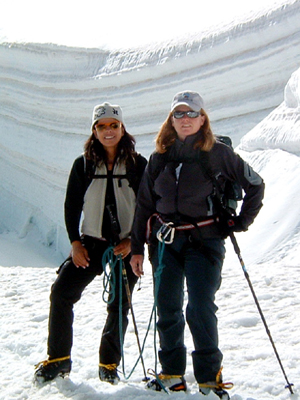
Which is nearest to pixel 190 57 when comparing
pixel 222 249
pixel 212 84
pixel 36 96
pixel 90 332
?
pixel 212 84

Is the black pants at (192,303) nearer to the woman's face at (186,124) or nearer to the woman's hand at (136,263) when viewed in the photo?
the woman's hand at (136,263)

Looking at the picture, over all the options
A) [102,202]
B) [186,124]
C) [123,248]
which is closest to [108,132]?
[102,202]

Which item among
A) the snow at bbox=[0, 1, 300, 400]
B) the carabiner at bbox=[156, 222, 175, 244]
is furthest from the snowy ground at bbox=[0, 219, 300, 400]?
the carabiner at bbox=[156, 222, 175, 244]

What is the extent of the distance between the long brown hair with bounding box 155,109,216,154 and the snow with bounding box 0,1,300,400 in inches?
33.7

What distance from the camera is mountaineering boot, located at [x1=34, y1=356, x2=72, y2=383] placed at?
2.53m

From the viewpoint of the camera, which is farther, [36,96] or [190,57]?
[36,96]

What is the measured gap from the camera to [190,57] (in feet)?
33.9

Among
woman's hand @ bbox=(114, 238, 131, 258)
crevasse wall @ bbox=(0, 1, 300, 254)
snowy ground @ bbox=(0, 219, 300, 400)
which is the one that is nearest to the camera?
snowy ground @ bbox=(0, 219, 300, 400)

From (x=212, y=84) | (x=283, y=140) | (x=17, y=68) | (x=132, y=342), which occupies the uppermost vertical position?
(x=17, y=68)

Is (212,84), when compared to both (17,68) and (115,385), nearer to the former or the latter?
(17,68)

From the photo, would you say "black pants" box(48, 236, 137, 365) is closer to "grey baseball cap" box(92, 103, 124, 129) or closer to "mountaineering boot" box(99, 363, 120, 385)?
"mountaineering boot" box(99, 363, 120, 385)

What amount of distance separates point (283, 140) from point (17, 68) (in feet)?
29.8

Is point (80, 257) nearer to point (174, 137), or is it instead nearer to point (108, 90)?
point (174, 137)

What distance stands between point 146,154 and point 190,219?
27.5ft
